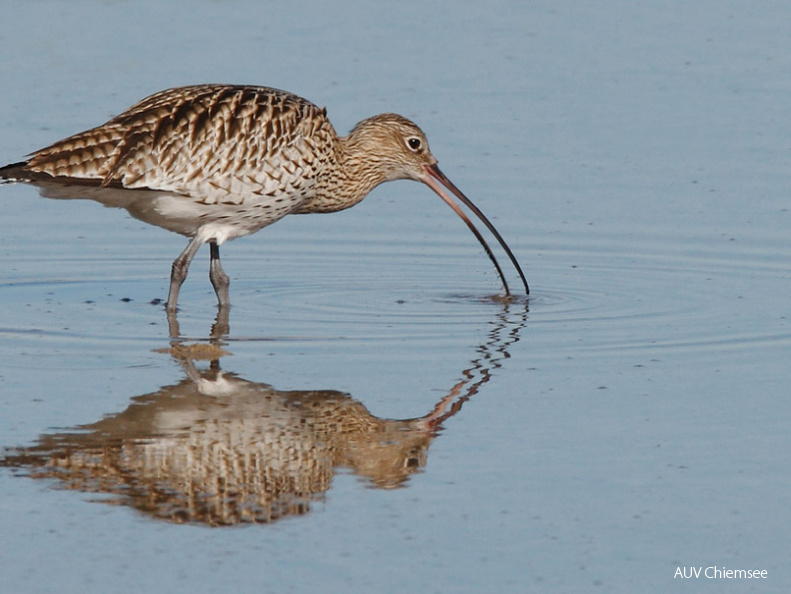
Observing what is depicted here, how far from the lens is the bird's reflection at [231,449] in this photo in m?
7.17

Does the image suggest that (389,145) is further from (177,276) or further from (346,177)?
(177,276)

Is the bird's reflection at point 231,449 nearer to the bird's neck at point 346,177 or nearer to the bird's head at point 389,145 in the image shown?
the bird's neck at point 346,177

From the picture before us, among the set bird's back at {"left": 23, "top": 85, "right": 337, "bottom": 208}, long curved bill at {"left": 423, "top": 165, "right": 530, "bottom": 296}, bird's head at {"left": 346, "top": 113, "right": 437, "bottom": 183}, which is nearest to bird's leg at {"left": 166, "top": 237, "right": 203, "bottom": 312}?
bird's back at {"left": 23, "top": 85, "right": 337, "bottom": 208}

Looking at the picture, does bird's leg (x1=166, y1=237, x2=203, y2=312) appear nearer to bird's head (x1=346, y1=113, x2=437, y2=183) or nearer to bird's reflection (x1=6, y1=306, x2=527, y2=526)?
bird's head (x1=346, y1=113, x2=437, y2=183)

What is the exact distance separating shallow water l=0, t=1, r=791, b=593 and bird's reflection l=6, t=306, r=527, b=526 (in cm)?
2

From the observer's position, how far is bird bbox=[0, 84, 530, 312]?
10359mm

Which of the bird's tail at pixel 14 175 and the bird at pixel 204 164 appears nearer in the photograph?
the bird's tail at pixel 14 175

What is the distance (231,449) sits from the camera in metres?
7.79

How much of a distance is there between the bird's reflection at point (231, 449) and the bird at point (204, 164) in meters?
1.79

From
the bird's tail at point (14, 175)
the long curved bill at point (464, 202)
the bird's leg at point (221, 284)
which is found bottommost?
the bird's leg at point (221, 284)

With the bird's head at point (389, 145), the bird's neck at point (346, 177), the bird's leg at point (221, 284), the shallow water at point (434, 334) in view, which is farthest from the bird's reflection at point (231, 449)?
the bird's head at point (389, 145)

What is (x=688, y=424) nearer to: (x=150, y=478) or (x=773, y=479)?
(x=773, y=479)

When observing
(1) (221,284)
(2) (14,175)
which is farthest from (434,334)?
(2) (14,175)

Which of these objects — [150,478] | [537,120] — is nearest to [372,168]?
[537,120]
